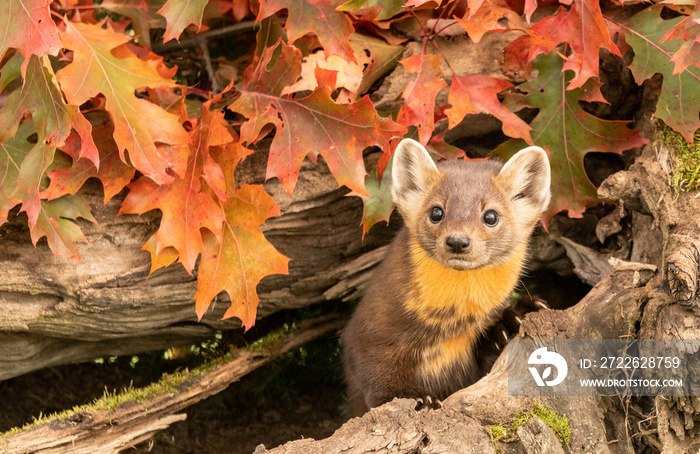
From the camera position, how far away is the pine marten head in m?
3.03

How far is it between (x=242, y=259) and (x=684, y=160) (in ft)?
7.76

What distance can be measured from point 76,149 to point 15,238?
74 centimetres

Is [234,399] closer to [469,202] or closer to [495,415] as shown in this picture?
[495,415]

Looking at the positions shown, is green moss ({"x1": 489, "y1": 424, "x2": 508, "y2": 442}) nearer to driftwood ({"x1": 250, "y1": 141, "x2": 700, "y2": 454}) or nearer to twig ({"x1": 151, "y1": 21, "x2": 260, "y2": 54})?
driftwood ({"x1": 250, "y1": 141, "x2": 700, "y2": 454})

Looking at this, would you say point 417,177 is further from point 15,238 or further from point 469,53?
point 15,238

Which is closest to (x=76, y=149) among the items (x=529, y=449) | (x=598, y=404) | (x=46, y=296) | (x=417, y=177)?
(x=46, y=296)

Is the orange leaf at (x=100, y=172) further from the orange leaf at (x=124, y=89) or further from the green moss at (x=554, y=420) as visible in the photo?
the green moss at (x=554, y=420)

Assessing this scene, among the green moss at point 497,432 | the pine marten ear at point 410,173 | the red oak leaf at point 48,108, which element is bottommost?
the green moss at point 497,432

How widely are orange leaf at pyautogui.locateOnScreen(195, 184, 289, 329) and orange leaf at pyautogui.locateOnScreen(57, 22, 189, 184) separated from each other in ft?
1.59

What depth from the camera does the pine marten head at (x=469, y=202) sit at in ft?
9.95

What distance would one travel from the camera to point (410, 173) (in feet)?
11.1

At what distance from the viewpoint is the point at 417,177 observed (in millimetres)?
3377

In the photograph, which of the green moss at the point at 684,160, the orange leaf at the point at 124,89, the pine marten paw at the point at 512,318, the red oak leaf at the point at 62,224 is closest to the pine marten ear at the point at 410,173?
the pine marten paw at the point at 512,318

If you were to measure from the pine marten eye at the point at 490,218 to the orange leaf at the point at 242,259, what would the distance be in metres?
1.03
